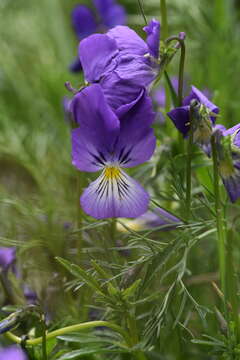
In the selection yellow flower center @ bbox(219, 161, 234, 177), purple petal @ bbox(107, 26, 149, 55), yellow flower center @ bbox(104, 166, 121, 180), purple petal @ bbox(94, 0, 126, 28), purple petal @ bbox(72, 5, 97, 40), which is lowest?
yellow flower center @ bbox(219, 161, 234, 177)

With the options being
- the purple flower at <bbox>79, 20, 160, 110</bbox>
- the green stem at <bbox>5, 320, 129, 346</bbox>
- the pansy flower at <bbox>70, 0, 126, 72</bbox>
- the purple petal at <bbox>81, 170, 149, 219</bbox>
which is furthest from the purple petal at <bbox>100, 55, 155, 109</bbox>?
the pansy flower at <bbox>70, 0, 126, 72</bbox>

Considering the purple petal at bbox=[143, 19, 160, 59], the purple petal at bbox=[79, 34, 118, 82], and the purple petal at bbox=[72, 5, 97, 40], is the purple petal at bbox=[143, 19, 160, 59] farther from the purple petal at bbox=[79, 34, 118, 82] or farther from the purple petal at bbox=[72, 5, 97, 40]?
the purple petal at bbox=[72, 5, 97, 40]

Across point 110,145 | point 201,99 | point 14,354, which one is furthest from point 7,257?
point 201,99

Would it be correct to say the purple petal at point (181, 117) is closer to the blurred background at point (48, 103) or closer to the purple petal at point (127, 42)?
the purple petal at point (127, 42)

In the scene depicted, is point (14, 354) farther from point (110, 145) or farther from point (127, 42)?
point (127, 42)

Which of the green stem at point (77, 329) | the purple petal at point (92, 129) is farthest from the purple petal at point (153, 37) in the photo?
the green stem at point (77, 329)

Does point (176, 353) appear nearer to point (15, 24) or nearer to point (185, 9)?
point (185, 9)
